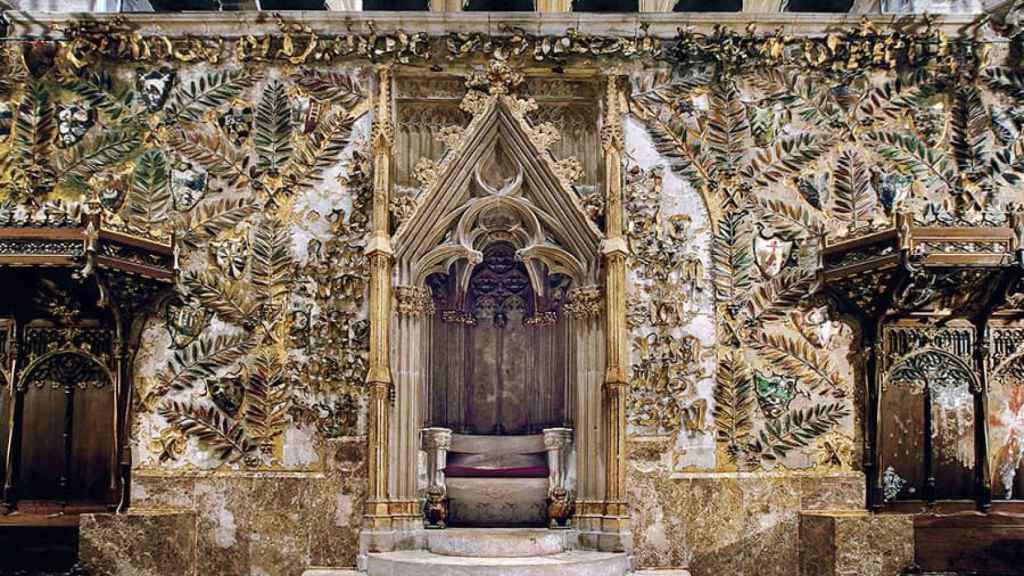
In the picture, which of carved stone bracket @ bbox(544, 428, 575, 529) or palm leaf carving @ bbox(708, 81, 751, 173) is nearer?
carved stone bracket @ bbox(544, 428, 575, 529)

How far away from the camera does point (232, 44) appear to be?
1152 cm

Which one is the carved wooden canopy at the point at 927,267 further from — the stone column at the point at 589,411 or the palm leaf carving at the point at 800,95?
the stone column at the point at 589,411

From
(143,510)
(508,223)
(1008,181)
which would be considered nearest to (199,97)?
(508,223)

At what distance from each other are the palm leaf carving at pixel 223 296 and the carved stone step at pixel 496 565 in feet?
8.67

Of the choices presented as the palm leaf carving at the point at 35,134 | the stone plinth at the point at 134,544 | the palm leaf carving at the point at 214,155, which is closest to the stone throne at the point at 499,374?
the palm leaf carving at the point at 214,155

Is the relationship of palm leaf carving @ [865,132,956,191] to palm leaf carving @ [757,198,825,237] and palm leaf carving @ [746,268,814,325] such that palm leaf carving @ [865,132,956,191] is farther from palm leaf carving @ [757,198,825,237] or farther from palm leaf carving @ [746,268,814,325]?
palm leaf carving @ [746,268,814,325]

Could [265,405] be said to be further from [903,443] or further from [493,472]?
[903,443]

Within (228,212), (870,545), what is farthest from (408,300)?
(870,545)

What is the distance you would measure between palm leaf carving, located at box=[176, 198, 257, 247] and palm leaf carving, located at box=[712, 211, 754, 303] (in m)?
4.58

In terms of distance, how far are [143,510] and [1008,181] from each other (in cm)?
900

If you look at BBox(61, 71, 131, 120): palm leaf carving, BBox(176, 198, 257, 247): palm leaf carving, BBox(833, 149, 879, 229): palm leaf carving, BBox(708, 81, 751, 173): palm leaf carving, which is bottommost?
BBox(176, 198, 257, 247): palm leaf carving

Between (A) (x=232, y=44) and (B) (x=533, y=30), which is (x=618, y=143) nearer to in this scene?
(B) (x=533, y=30)

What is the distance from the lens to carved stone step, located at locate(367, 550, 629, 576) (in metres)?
9.48

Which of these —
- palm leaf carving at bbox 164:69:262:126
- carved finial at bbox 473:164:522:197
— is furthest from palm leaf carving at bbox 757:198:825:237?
palm leaf carving at bbox 164:69:262:126
